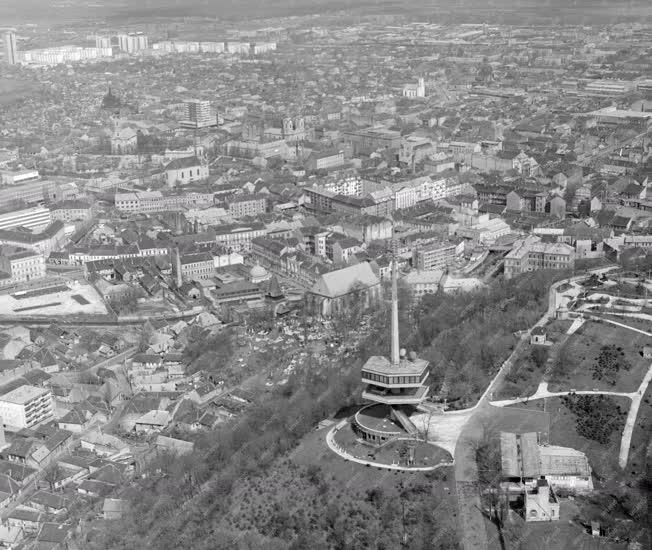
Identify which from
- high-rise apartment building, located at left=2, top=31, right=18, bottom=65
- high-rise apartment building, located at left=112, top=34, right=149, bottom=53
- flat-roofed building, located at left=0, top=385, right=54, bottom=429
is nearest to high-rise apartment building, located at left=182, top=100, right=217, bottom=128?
high-rise apartment building, located at left=2, top=31, right=18, bottom=65

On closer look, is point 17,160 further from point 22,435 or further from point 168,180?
point 22,435

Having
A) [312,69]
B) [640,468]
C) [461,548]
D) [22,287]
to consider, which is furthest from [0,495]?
[312,69]

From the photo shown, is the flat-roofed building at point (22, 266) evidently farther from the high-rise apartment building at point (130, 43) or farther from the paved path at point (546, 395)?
the high-rise apartment building at point (130, 43)

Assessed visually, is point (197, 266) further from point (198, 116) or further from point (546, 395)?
point (198, 116)

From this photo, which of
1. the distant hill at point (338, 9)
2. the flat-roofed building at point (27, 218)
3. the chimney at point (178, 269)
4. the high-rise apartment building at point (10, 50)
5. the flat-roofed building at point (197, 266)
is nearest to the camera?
the chimney at point (178, 269)

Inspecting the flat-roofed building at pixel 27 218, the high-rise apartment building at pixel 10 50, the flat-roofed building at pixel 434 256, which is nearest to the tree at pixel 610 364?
the flat-roofed building at pixel 434 256
